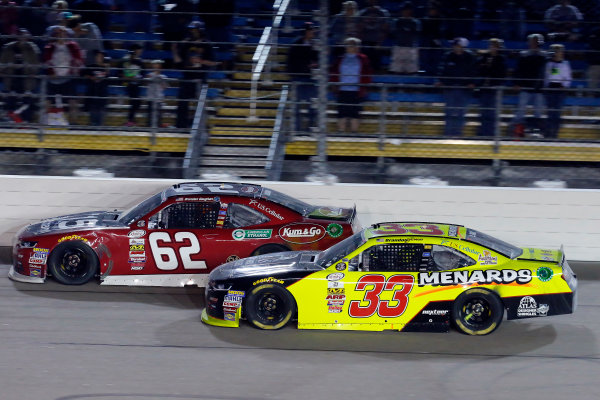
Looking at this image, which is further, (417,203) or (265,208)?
(417,203)

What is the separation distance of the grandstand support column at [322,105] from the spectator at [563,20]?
14.9 ft

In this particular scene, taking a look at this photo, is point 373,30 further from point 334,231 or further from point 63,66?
point 63,66

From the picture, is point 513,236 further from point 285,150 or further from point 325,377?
point 325,377

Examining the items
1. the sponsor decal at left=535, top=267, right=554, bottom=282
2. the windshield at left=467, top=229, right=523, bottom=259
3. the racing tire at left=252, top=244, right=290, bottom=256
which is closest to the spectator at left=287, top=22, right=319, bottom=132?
the racing tire at left=252, top=244, right=290, bottom=256

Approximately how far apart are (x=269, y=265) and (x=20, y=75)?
5.69 metres

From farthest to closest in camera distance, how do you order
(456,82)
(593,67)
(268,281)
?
(593,67), (456,82), (268,281)

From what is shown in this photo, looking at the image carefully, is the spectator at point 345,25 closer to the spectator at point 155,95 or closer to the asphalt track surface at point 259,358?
the spectator at point 155,95

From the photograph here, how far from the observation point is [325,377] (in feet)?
24.4

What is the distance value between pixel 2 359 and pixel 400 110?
6404mm

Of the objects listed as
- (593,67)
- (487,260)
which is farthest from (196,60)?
(487,260)

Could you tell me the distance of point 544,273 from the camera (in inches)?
331

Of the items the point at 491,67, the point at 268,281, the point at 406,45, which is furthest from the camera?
the point at 406,45

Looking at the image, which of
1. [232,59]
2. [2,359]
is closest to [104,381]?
[2,359]

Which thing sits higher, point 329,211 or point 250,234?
point 329,211
